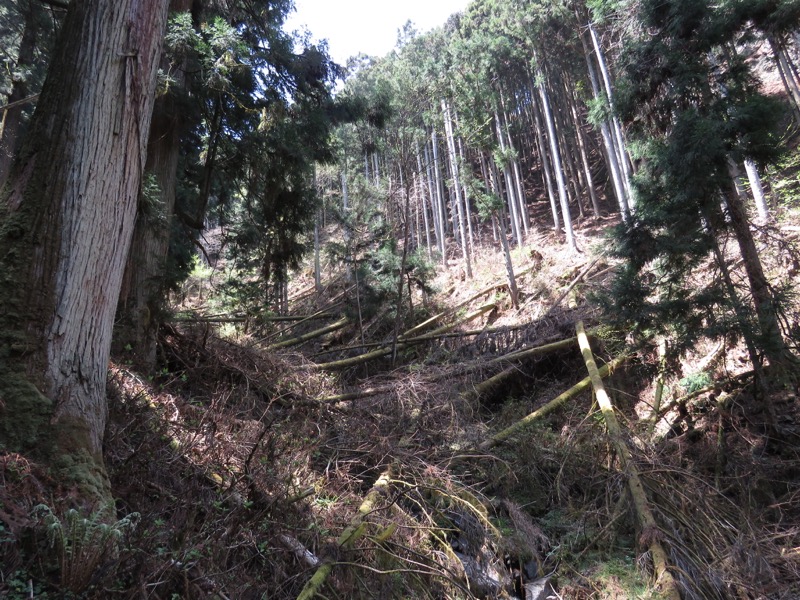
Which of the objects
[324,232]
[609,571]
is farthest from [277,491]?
[324,232]

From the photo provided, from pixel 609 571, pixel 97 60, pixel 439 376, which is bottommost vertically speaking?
pixel 609 571

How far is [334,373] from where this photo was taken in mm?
8609

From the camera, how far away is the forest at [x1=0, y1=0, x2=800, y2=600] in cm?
277

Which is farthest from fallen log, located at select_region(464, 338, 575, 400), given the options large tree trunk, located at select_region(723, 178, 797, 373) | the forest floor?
large tree trunk, located at select_region(723, 178, 797, 373)

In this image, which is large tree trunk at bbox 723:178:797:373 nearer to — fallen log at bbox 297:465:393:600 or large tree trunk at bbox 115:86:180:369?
fallen log at bbox 297:465:393:600

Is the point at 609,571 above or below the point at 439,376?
below

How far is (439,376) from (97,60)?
6.07 m

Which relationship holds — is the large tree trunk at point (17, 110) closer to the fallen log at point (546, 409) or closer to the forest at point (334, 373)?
the forest at point (334, 373)

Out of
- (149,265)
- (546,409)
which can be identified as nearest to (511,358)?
(546,409)

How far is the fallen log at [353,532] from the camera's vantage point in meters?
2.90

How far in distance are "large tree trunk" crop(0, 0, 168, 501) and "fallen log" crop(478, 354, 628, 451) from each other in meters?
4.48

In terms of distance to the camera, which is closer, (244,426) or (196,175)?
(244,426)

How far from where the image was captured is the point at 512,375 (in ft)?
28.4

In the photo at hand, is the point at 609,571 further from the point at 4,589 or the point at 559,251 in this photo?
the point at 559,251
